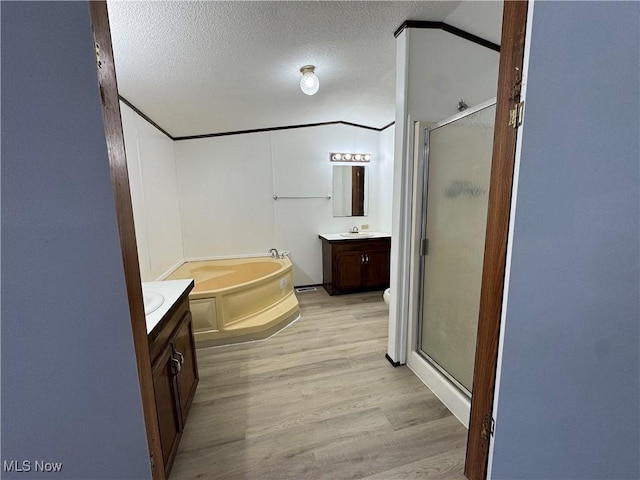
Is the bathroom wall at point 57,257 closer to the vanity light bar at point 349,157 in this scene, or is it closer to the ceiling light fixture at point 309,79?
the ceiling light fixture at point 309,79

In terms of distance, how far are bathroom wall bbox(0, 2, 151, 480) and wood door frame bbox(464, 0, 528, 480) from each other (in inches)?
43.0

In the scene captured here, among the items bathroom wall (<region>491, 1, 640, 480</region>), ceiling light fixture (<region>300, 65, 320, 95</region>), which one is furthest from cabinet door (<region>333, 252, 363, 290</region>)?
bathroom wall (<region>491, 1, 640, 480</region>)

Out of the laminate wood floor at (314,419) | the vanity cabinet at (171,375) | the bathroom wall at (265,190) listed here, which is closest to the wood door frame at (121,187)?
the vanity cabinet at (171,375)

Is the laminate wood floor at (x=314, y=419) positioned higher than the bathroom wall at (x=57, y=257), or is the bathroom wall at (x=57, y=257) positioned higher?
the bathroom wall at (x=57, y=257)

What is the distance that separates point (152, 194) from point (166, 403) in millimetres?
2107

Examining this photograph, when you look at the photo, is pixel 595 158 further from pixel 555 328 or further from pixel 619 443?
pixel 619 443

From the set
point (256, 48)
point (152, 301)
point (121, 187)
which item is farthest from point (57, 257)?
point (256, 48)

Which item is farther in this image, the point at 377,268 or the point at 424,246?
the point at 377,268

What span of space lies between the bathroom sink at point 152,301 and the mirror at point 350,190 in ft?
9.22

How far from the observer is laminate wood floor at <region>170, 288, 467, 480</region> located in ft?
4.11

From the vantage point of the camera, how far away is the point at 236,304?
2467 mm

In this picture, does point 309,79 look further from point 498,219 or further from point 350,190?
point 350,190

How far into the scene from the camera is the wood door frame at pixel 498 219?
0.78m

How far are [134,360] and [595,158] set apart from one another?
1.26m
